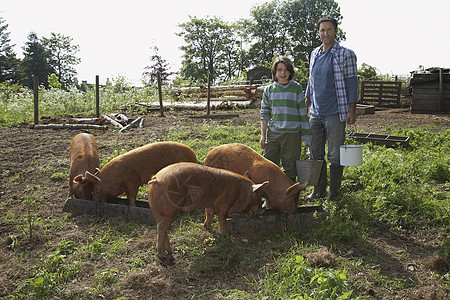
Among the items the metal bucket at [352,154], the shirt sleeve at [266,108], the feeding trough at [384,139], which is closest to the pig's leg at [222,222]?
the shirt sleeve at [266,108]

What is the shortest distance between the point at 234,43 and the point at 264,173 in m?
54.5

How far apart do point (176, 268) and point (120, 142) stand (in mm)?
6358

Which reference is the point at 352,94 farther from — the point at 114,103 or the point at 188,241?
the point at 114,103

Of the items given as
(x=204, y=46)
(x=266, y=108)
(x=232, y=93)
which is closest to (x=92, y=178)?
(x=266, y=108)

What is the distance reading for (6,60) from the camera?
5281 cm

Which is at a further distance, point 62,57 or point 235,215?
point 62,57

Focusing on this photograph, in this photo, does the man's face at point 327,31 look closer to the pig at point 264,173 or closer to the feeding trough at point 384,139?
the pig at point 264,173

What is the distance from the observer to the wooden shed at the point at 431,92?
15703 millimetres

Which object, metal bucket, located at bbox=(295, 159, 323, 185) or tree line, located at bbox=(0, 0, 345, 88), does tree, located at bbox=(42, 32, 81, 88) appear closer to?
tree line, located at bbox=(0, 0, 345, 88)

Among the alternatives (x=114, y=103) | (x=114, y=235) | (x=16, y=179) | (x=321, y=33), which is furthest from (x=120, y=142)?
(x=114, y=103)

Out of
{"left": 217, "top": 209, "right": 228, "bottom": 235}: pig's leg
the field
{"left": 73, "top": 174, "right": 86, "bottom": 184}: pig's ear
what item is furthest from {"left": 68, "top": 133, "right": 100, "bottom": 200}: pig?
{"left": 217, "top": 209, "right": 228, "bottom": 235}: pig's leg

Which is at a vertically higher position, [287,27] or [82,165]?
[287,27]

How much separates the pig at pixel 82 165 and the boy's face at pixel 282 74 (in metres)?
2.91

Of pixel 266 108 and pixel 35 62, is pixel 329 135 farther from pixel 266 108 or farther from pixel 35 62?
pixel 35 62
